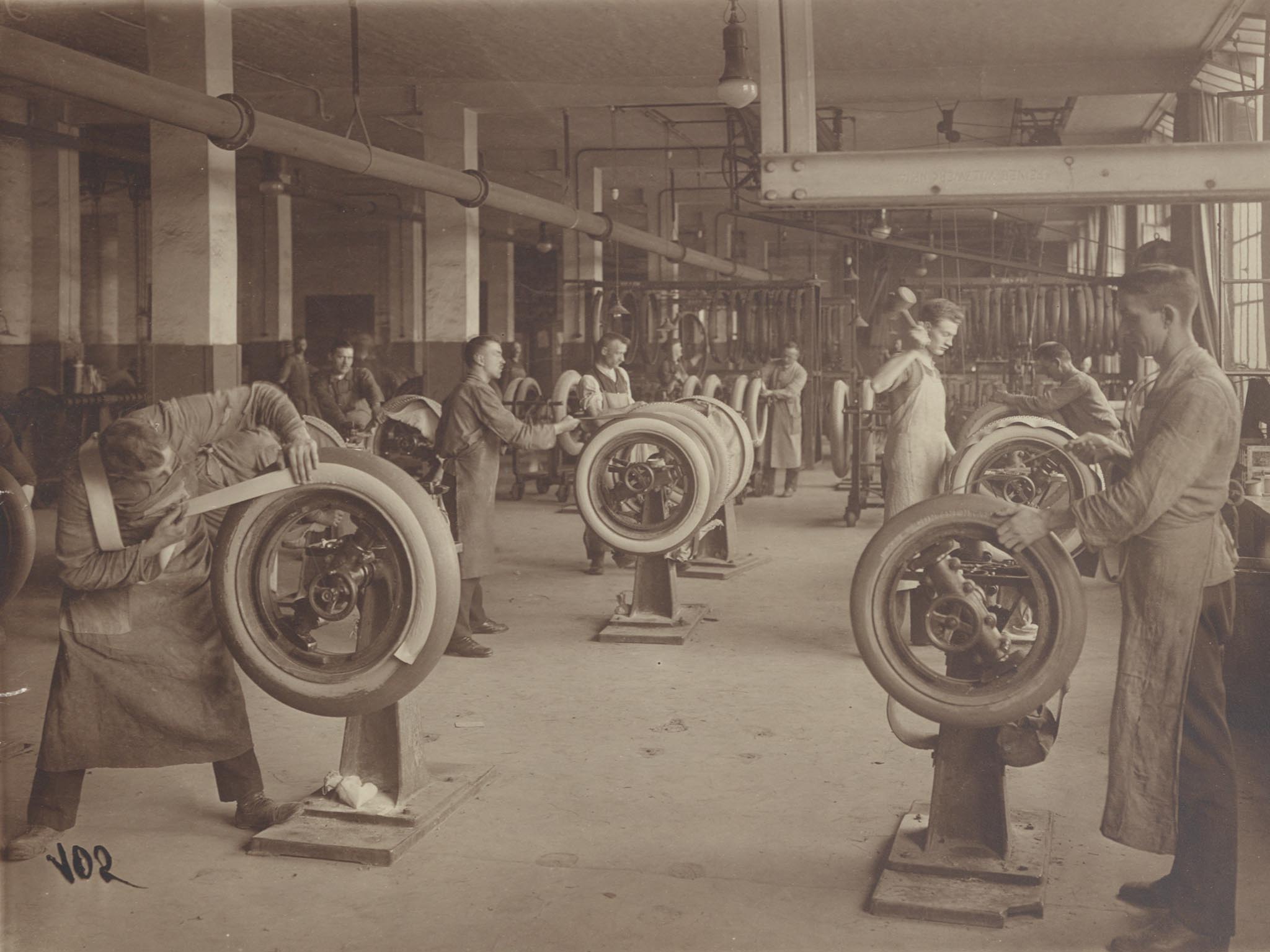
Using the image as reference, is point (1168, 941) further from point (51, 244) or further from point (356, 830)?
point (51, 244)

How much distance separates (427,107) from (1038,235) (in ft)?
40.8

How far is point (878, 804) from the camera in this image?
3715mm

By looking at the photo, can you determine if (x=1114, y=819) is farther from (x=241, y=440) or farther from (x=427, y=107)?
(x=427, y=107)

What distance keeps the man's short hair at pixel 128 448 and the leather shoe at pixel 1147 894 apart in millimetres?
2717

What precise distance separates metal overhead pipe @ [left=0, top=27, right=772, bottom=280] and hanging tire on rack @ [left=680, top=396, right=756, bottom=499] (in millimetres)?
2459

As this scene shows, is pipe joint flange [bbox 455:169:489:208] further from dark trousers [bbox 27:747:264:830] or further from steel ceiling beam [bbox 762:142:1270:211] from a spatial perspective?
steel ceiling beam [bbox 762:142:1270:211]

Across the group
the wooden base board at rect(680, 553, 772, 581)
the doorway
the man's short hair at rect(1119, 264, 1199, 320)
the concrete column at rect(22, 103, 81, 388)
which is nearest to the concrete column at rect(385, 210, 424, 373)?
the doorway

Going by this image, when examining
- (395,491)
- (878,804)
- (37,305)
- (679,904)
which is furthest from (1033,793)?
(37,305)

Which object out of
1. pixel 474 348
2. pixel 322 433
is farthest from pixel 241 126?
pixel 474 348

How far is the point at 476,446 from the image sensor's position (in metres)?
5.72

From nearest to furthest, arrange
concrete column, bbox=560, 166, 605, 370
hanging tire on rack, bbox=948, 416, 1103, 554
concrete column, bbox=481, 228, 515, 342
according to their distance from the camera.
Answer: hanging tire on rack, bbox=948, 416, 1103, 554
concrete column, bbox=560, 166, 605, 370
concrete column, bbox=481, 228, 515, 342

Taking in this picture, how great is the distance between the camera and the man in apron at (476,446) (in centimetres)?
565

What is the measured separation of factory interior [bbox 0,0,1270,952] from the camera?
9.11ft

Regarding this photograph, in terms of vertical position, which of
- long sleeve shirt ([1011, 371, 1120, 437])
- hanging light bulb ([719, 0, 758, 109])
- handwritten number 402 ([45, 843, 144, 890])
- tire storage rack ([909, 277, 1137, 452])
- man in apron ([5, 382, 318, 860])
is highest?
hanging light bulb ([719, 0, 758, 109])
